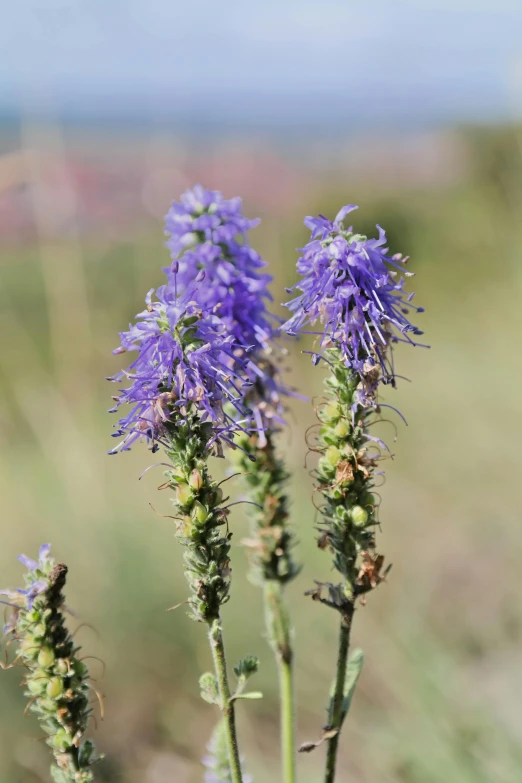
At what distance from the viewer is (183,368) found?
7.37 feet

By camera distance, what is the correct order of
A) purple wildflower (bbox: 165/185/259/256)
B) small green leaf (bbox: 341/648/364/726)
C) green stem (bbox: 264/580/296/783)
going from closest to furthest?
small green leaf (bbox: 341/648/364/726), green stem (bbox: 264/580/296/783), purple wildflower (bbox: 165/185/259/256)

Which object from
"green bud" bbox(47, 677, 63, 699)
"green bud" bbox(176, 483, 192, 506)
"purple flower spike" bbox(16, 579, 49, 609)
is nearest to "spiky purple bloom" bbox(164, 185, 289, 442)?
"green bud" bbox(176, 483, 192, 506)

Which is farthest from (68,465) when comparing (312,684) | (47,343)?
Answer: (47,343)

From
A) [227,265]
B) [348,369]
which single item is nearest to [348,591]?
[348,369]

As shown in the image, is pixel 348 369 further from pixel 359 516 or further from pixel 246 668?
pixel 246 668

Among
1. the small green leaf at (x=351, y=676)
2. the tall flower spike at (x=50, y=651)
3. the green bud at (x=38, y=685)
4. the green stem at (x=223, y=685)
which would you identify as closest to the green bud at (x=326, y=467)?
the green stem at (x=223, y=685)

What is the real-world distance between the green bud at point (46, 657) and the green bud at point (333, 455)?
1.11 metres

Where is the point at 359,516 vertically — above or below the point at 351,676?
above

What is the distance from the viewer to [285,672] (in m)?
3.06

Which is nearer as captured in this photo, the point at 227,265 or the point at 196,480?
the point at 196,480

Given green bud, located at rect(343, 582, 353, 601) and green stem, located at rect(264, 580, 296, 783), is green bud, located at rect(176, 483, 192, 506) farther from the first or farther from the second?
green stem, located at rect(264, 580, 296, 783)

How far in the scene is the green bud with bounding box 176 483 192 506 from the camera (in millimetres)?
2262

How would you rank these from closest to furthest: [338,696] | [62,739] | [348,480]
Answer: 1. [62,739]
2. [348,480]
3. [338,696]

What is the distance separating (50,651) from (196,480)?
2.39ft
